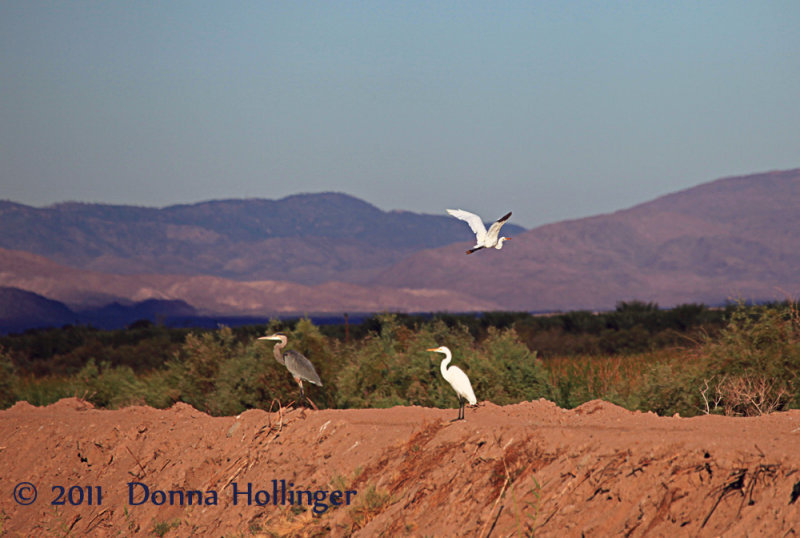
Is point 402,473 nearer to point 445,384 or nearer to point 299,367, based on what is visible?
point 299,367

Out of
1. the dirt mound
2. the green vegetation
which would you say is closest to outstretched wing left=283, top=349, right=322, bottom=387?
the dirt mound

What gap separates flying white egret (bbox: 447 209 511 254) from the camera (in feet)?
43.3

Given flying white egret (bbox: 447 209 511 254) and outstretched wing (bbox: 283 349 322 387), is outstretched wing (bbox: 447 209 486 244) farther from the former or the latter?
outstretched wing (bbox: 283 349 322 387)

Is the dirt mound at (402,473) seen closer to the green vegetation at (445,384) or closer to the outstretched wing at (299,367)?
the outstretched wing at (299,367)

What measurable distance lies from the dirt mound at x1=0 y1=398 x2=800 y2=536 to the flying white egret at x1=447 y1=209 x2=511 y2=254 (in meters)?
2.49

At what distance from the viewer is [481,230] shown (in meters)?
14.6

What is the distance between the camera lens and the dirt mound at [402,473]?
290 inches

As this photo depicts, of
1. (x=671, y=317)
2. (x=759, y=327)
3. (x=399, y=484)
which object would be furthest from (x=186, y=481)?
(x=671, y=317)

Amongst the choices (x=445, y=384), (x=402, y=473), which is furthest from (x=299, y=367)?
(x=402, y=473)

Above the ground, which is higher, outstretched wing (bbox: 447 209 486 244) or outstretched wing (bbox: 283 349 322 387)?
outstretched wing (bbox: 447 209 486 244)

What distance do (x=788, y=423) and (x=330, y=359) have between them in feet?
36.0

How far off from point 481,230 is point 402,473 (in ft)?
19.1

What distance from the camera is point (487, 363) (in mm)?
16375

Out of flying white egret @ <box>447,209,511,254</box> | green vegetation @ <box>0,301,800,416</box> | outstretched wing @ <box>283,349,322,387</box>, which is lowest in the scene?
green vegetation @ <box>0,301,800,416</box>
